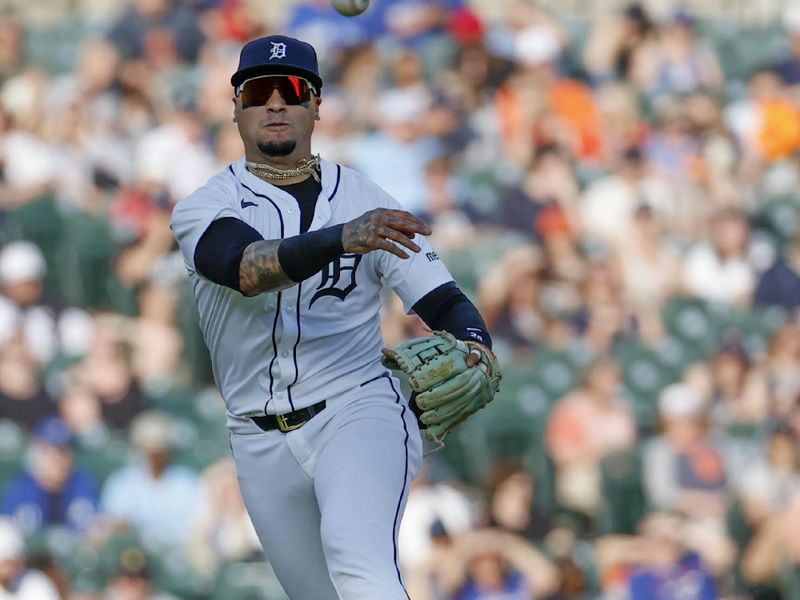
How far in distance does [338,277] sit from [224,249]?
0.40 meters

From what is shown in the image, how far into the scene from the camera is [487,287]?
32.8ft

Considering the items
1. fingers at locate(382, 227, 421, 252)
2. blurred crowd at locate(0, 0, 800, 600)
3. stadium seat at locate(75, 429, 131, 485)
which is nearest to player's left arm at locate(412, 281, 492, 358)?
fingers at locate(382, 227, 421, 252)

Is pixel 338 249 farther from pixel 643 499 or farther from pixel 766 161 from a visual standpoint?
pixel 766 161

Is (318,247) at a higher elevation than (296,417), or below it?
higher

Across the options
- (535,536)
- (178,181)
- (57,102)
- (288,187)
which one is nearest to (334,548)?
(288,187)

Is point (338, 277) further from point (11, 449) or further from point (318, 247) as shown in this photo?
point (11, 449)

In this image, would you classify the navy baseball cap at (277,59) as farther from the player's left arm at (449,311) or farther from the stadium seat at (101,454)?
the stadium seat at (101,454)

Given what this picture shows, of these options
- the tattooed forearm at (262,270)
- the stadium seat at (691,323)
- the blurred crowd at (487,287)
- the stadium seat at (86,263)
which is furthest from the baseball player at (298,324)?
the stadium seat at (691,323)

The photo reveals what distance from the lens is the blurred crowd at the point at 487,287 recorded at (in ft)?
26.6

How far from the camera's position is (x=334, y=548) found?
4.06 metres

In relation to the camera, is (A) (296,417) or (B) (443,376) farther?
(A) (296,417)

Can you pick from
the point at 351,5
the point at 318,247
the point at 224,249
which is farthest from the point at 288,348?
the point at 351,5

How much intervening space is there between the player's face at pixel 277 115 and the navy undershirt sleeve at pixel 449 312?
550 mm

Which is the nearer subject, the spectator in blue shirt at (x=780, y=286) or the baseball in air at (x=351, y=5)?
the baseball in air at (x=351, y=5)
